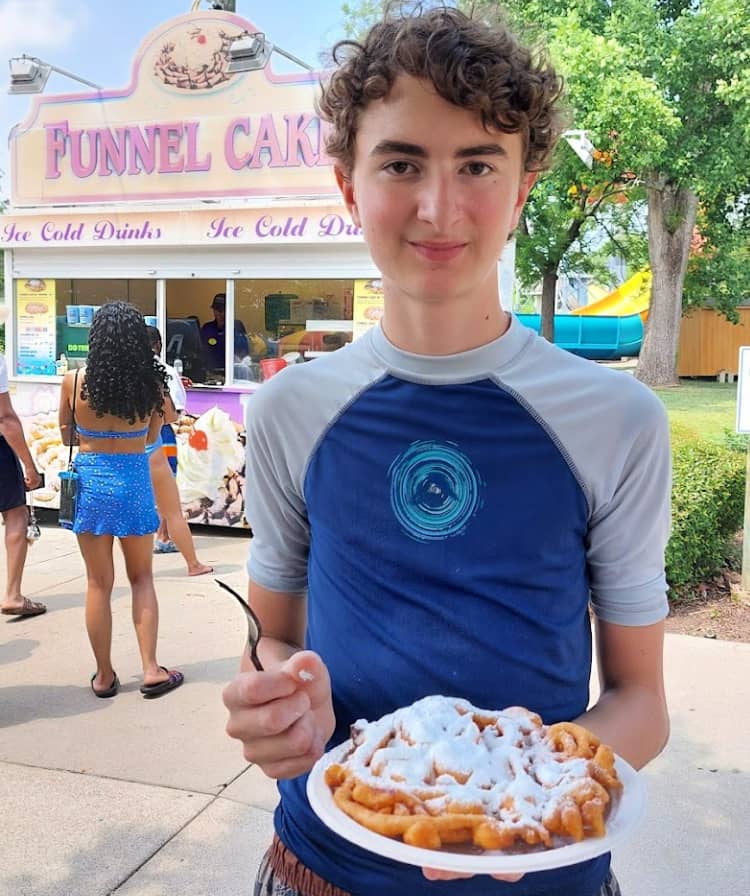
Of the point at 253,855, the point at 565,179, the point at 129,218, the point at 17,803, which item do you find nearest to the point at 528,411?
the point at 253,855

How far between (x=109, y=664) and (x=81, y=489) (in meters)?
0.95

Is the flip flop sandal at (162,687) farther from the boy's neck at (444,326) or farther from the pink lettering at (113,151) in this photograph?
the pink lettering at (113,151)

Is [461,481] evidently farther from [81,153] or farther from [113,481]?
[81,153]

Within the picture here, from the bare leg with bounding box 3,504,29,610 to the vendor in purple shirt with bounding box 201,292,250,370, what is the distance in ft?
9.68

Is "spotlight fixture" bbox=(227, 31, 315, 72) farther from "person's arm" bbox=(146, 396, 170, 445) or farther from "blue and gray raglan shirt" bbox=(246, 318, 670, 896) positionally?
"blue and gray raglan shirt" bbox=(246, 318, 670, 896)

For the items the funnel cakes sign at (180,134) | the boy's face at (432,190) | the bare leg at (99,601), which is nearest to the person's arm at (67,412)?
the bare leg at (99,601)

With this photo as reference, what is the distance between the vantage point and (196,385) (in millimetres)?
8516

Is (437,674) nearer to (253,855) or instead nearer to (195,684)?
(253,855)

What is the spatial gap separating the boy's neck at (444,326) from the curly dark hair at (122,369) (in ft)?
11.8

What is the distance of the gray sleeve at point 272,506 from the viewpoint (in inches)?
58.7

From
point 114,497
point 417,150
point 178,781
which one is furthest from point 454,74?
point 114,497

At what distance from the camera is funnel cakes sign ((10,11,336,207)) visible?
25.7ft

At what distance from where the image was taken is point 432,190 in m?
1.30

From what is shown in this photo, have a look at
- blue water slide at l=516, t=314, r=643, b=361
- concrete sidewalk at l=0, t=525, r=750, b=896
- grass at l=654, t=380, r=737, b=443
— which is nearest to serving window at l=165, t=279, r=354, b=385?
concrete sidewalk at l=0, t=525, r=750, b=896
